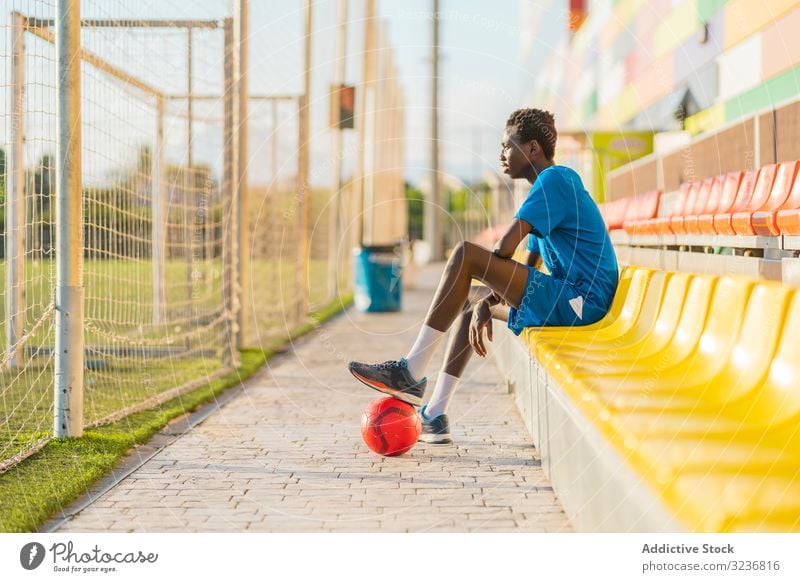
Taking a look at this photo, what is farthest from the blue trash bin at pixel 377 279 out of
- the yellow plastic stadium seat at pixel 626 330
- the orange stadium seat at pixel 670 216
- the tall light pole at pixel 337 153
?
the yellow plastic stadium seat at pixel 626 330

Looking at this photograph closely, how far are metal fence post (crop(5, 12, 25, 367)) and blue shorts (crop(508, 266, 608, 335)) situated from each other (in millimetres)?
3826

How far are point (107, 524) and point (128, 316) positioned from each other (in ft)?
22.8

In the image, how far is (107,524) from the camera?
3.83 metres

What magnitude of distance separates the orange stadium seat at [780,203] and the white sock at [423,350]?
2.89 meters

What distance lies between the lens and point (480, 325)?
526 centimetres

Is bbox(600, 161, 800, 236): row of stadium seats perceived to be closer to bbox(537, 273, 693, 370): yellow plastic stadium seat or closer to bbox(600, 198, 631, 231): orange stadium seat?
bbox(600, 198, 631, 231): orange stadium seat

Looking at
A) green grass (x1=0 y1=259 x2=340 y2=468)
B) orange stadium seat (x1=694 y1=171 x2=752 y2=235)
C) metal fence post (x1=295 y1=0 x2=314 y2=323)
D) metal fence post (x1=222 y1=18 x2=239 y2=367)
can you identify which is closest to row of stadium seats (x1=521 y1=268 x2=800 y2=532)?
green grass (x1=0 y1=259 x2=340 y2=468)

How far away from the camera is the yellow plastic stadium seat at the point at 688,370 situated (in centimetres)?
349

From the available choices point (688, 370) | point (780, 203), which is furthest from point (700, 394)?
point (780, 203)

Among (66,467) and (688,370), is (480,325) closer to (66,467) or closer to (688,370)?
(688,370)

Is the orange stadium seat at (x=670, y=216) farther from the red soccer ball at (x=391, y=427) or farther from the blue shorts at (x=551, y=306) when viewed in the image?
the red soccer ball at (x=391, y=427)

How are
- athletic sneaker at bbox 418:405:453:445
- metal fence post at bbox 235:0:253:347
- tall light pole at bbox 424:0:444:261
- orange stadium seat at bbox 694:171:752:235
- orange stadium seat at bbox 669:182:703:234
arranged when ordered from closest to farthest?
athletic sneaker at bbox 418:405:453:445 < orange stadium seat at bbox 694:171:752:235 < metal fence post at bbox 235:0:253:347 < orange stadium seat at bbox 669:182:703:234 < tall light pole at bbox 424:0:444:261

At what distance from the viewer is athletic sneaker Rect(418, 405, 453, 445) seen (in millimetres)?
5422

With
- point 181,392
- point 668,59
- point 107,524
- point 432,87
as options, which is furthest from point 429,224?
point 107,524
